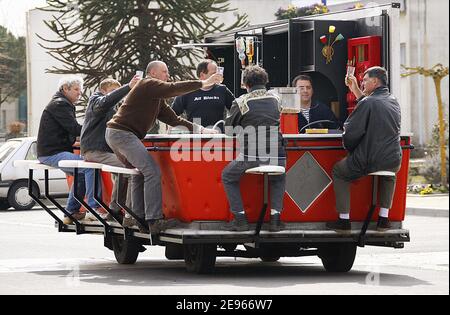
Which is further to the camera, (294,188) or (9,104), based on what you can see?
(9,104)

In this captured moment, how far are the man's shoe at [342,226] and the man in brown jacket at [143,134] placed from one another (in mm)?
1637

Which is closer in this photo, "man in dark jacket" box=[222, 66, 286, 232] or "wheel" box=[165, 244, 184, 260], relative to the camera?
"man in dark jacket" box=[222, 66, 286, 232]

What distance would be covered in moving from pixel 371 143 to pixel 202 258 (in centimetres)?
211

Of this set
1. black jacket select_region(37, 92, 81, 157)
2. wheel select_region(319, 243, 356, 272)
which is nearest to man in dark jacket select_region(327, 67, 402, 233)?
wheel select_region(319, 243, 356, 272)

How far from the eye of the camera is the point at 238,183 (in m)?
12.2

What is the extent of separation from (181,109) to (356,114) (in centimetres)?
296

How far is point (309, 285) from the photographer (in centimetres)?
1180

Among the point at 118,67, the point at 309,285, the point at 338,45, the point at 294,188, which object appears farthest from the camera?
the point at 118,67

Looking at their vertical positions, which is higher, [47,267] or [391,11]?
[391,11]

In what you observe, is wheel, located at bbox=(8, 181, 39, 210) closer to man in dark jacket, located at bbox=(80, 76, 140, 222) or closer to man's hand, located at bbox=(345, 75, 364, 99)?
man in dark jacket, located at bbox=(80, 76, 140, 222)

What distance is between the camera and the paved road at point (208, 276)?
455 inches

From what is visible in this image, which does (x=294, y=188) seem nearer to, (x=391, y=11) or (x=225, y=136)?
(x=225, y=136)

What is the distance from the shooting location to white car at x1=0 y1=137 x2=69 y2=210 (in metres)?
25.5

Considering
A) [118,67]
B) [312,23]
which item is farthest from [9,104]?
[312,23]
